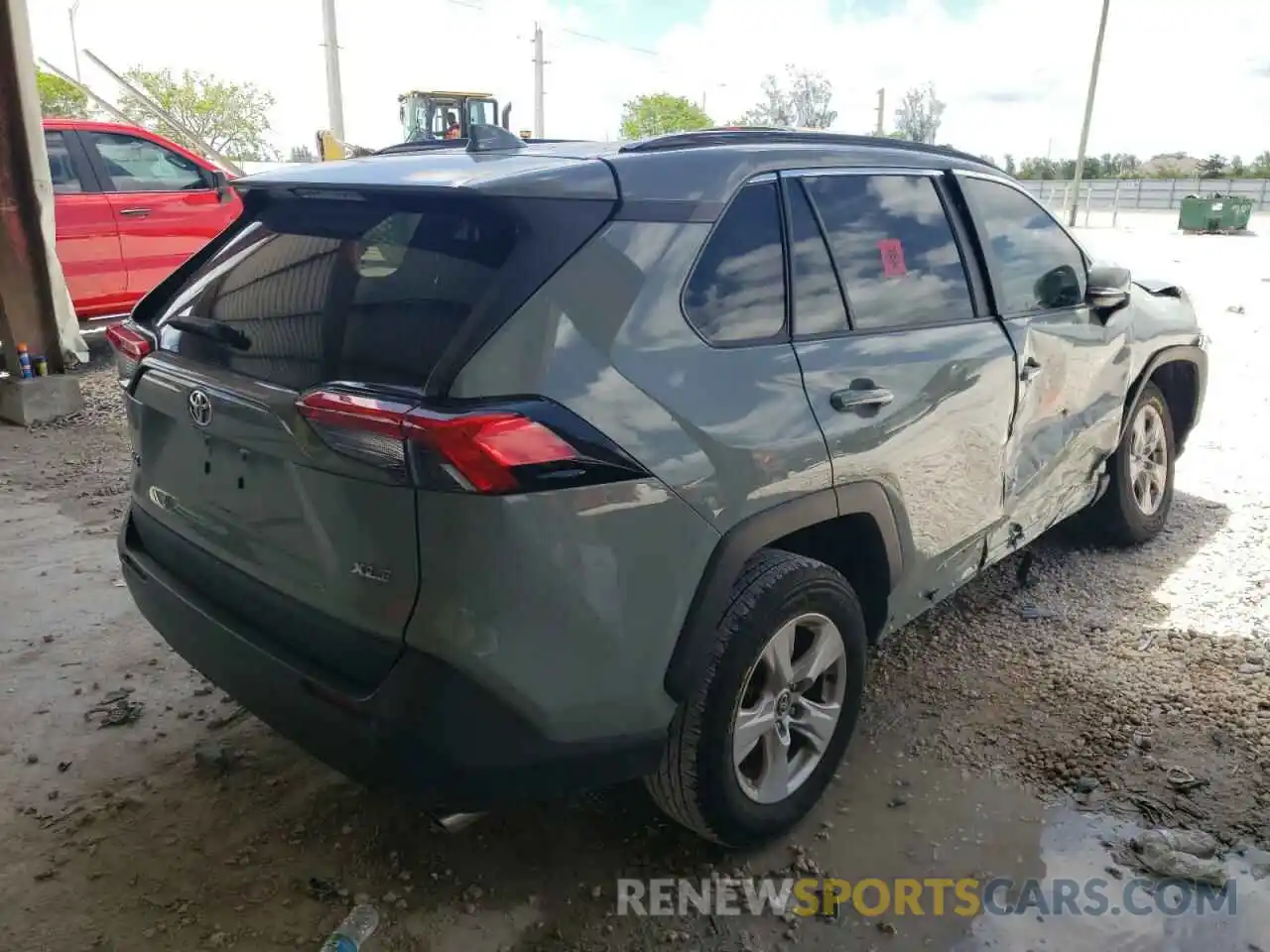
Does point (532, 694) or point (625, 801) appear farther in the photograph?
point (625, 801)


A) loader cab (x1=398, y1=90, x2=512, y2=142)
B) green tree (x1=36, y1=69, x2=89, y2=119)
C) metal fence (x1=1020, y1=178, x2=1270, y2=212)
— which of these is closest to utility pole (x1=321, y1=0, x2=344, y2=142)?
loader cab (x1=398, y1=90, x2=512, y2=142)

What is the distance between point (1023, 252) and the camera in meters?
3.44

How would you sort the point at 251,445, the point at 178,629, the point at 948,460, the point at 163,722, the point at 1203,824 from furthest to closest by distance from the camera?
the point at 163,722 → the point at 948,460 → the point at 1203,824 → the point at 178,629 → the point at 251,445

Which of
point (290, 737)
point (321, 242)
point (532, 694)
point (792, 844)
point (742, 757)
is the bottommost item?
point (792, 844)

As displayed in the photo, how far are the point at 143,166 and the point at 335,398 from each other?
762 centimetres

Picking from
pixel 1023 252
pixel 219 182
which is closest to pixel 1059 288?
pixel 1023 252

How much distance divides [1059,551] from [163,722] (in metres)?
3.79

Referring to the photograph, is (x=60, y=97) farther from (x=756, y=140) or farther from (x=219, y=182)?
(x=756, y=140)

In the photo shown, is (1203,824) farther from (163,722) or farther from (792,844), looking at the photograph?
(163,722)

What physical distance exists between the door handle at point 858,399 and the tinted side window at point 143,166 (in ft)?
24.7

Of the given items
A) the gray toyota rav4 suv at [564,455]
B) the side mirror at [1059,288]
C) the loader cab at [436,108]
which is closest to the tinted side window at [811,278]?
the gray toyota rav4 suv at [564,455]

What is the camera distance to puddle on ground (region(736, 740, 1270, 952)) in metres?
2.30

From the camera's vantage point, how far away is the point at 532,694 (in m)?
1.93

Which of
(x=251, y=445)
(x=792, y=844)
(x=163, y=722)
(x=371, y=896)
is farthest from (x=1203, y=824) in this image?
(x=163, y=722)
